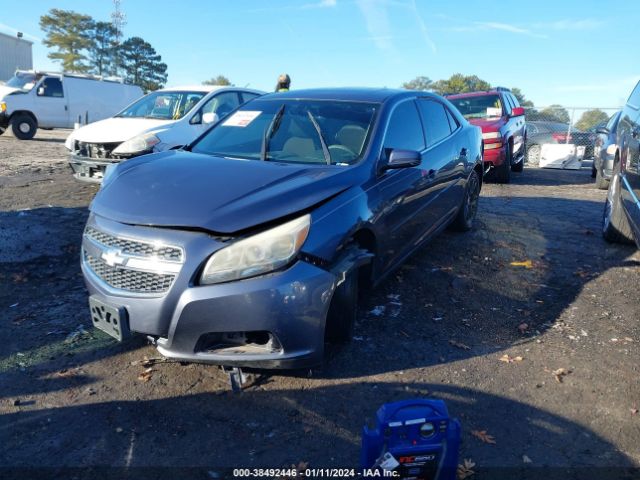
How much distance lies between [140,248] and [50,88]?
16826 mm

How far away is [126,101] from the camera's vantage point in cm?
1919

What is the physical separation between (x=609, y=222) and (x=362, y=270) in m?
3.76

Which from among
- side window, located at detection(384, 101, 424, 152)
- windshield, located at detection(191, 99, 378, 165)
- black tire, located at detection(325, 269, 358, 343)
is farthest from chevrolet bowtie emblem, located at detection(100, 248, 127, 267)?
side window, located at detection(384, 101, 424, 152)

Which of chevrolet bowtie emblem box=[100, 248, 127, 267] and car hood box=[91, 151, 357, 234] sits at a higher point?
car hood box=[91, 151, 357, 234]

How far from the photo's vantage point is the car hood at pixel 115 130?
7250 millimetres

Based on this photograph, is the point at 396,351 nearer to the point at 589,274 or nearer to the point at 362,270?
the point at 362,270

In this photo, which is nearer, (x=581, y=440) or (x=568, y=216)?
(x=581, y=440)

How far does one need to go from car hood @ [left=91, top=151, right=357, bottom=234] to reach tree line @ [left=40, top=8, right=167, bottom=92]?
5837 cm

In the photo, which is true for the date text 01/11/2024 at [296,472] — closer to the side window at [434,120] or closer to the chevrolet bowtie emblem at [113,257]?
the chevrolet bowtie emblem at [113,257]

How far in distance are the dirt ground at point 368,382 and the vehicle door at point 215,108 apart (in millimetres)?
3315

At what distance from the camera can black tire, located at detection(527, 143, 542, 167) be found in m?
15.1

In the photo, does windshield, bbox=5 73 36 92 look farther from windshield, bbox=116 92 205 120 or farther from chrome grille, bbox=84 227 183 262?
chrome grille, bbox=84 227 183 262

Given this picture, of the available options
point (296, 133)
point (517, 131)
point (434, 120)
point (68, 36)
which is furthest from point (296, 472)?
point (68, 36)

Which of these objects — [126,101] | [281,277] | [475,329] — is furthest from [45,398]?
[126,101]
